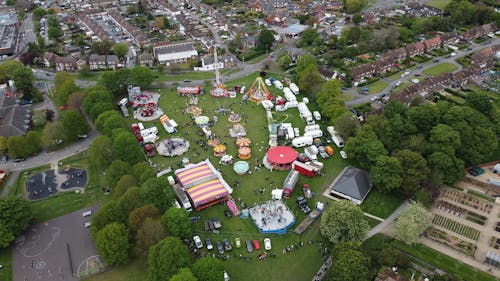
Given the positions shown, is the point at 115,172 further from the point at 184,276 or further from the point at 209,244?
the point at 184,276

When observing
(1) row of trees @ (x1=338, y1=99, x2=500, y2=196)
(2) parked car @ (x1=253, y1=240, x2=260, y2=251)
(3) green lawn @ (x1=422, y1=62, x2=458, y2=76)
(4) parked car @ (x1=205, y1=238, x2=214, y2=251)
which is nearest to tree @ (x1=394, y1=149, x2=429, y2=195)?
(1) row of trees @ (x1=338, y1=99, x2=500, y2=196)

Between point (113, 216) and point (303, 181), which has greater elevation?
point (113, 216)

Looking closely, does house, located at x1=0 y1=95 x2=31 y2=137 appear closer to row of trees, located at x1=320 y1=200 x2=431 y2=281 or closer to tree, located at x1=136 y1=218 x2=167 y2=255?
tree, located at x1=136 y1=218 x2=167 y2=255

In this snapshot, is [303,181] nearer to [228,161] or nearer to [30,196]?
[228,161]

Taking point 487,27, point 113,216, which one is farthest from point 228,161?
point 487,27

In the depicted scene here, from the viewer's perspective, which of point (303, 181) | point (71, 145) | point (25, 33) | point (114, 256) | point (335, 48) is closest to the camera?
point (114, 256)

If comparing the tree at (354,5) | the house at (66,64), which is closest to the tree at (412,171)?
the house at (66,64)

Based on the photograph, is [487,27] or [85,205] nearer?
[85,205]
